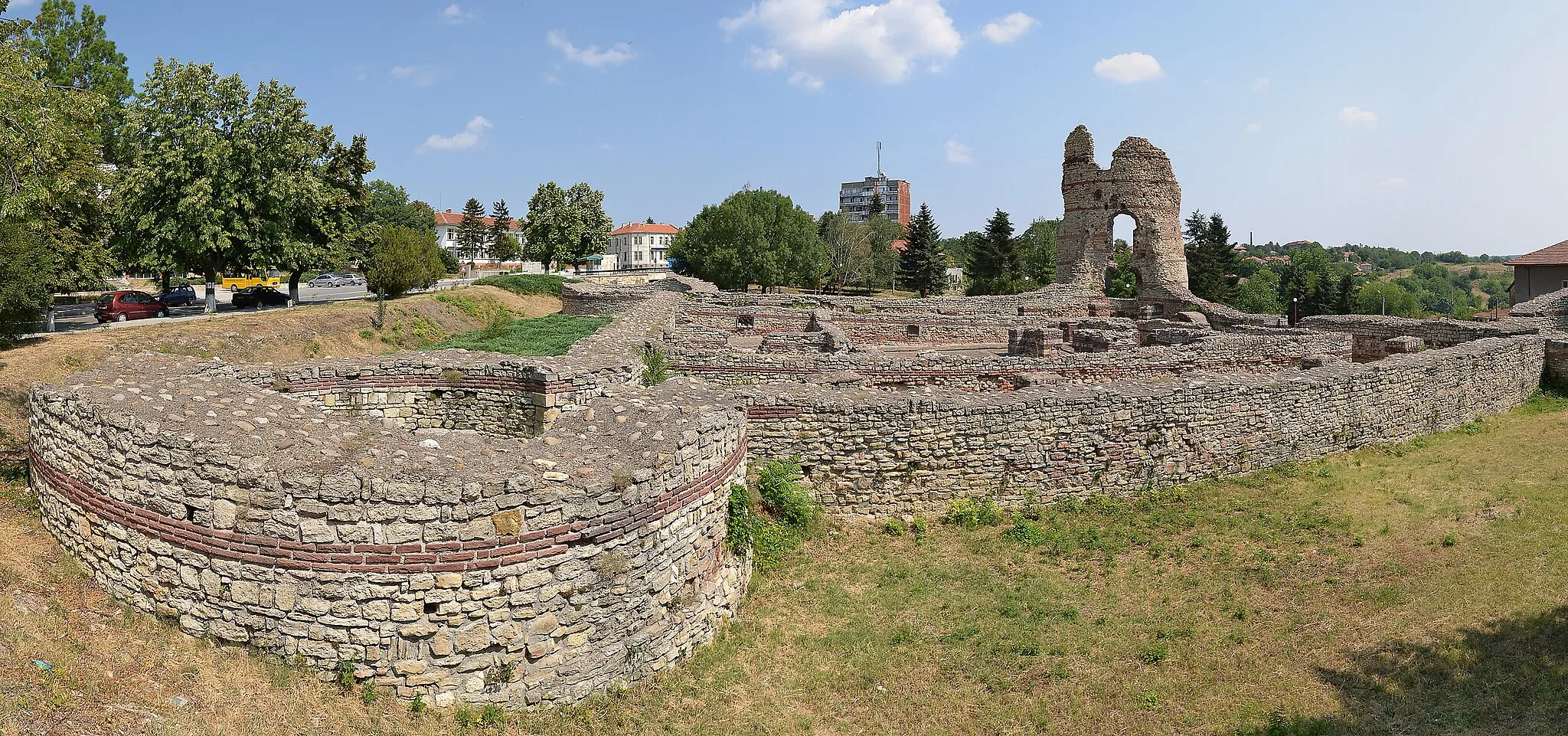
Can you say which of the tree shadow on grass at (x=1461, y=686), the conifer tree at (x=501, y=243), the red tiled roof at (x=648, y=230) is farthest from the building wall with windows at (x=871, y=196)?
the tree shadow on grass at (x=1461, y=686)

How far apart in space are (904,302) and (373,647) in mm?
28538

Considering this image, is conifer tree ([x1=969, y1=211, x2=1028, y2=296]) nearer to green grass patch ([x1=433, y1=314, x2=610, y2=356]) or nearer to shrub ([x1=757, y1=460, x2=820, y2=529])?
green grass patch ([x1=433, y1=314, x2=610, y2=356])

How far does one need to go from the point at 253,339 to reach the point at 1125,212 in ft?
117

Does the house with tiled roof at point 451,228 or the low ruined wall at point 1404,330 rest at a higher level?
the house with tiled roof at point 451,228

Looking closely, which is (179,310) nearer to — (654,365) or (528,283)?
(528,283)

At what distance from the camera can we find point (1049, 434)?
1070 centimetres

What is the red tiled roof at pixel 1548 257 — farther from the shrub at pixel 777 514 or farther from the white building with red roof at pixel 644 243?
the white building with red roof at pixel 644 243

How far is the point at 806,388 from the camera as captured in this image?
10.8 metres

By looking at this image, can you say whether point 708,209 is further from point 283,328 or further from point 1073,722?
point 1073,722

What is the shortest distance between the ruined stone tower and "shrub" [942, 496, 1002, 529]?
1221 inches

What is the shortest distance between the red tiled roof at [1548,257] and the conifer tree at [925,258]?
3417cm

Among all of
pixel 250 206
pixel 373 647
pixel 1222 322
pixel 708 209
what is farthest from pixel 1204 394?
pixel 708 209

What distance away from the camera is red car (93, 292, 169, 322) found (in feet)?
87.2

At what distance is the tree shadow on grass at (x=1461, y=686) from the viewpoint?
18.9ft
